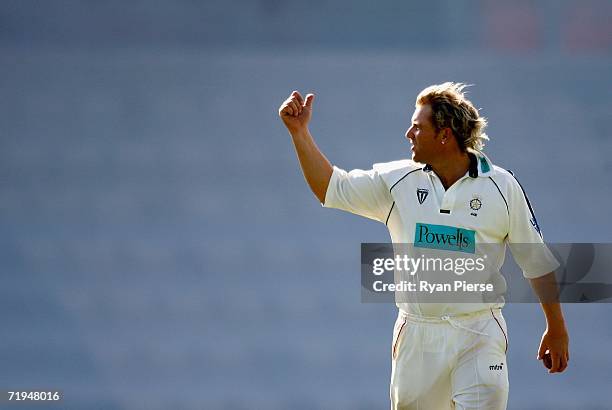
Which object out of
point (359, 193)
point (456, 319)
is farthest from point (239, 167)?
point (456, 319)

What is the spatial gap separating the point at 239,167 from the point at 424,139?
7.25 ft

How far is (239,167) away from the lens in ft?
17.3

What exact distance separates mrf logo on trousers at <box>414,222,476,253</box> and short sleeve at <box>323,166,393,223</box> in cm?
17

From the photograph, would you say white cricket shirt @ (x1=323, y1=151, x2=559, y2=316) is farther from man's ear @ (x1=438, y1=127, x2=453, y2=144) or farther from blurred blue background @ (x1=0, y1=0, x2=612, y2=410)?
blurred blue background @ (x1=0, y1=0, x2=612, y2=410)

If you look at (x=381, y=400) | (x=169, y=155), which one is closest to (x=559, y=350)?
(x=381, y=400)

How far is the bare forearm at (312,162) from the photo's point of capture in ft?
10.4

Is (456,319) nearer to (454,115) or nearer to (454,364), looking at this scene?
(454,364)

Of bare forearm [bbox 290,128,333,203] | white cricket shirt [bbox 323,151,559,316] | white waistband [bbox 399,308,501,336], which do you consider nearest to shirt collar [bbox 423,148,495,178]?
white cricket shirt [bbox 323,151,559,316]

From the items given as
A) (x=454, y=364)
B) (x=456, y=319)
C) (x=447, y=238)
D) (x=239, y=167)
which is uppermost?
(x=239, y=167)

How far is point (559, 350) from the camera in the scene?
3240 mm

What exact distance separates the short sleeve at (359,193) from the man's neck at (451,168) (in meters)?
0.17

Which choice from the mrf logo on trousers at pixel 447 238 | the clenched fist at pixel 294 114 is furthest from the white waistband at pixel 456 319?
the clenched fist at pixel 294 114

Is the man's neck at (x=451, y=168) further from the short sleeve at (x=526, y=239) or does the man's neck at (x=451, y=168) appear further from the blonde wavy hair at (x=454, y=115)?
the short sleeve at (x=526, y=239)

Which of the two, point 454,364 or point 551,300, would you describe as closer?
point 454,364
